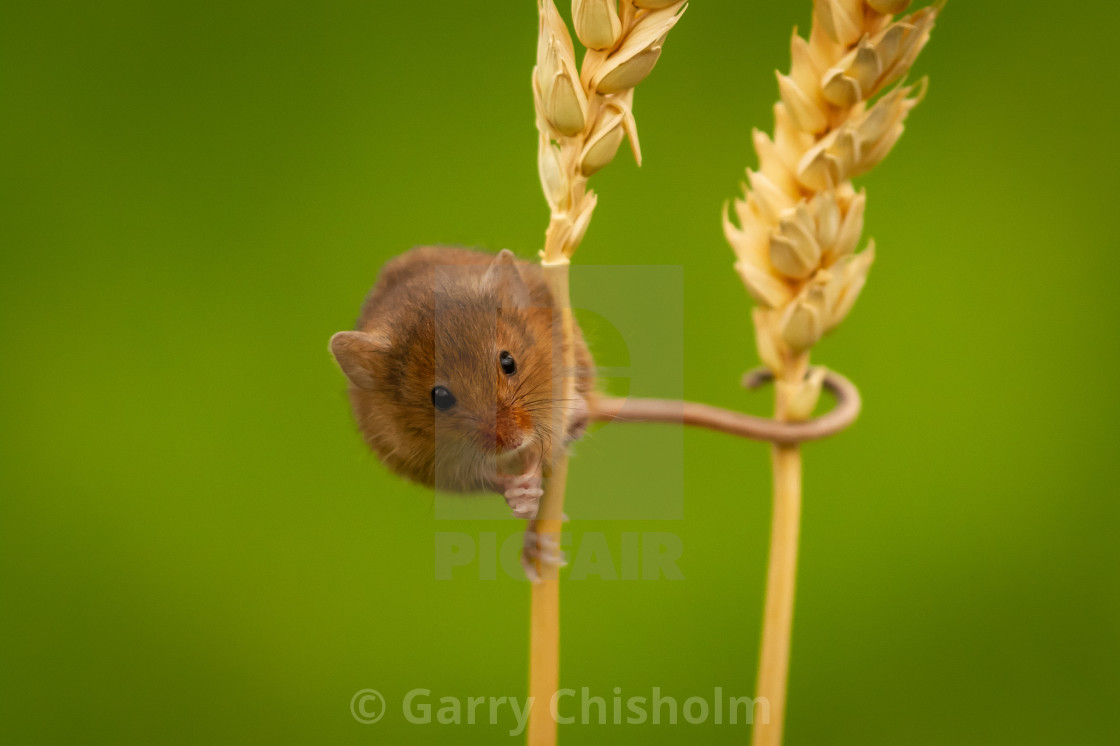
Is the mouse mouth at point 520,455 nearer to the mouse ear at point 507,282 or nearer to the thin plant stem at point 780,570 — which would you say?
the mouse ear at point 507,282

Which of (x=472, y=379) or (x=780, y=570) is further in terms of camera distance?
(x=780, y=570)

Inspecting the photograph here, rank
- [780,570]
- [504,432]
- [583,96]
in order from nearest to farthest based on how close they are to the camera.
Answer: [583,96] → [504,432] → [780,570]

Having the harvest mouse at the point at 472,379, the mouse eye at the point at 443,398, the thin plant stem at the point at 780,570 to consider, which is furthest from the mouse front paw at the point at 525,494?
the thin plant stem at the point at 780,570

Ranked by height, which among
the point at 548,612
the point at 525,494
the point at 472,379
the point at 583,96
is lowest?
the point at 548,612

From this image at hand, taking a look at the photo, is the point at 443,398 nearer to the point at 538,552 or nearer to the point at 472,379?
the point at 472,379

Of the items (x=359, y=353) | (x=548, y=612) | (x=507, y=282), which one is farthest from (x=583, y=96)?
(x=548, y=612)

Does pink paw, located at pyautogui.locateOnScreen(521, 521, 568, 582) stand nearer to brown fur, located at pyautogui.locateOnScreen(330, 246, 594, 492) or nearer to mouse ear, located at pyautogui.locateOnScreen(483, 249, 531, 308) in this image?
brown fur, located at pyautogui.locateOnScreen(330, 246, 594, 492)

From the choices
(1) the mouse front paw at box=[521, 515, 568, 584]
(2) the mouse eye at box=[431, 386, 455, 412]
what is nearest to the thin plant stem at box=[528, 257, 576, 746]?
(1) the mouse front paw at box=[521, 515, 568, 584]
